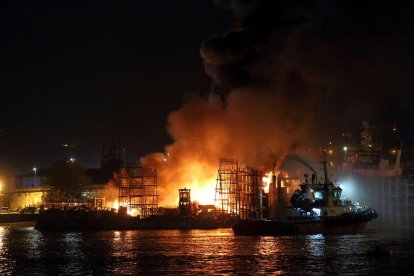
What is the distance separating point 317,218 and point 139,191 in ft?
144

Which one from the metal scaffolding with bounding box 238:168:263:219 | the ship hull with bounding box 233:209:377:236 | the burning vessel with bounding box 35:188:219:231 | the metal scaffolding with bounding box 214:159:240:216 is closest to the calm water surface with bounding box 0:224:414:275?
the ship hull with bounding box 233:209:377:236

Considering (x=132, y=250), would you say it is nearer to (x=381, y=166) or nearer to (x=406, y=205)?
(x=406, y=205)

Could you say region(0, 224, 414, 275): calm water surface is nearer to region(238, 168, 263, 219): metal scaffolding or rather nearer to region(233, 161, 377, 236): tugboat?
region(233, 161, 377, 236): tugboat

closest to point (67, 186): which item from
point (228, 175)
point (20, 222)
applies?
point (20, 222)

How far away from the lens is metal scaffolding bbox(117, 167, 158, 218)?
104 meters

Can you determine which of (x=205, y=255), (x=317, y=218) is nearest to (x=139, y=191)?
(x=317, y=218)

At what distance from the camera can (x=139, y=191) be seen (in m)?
114

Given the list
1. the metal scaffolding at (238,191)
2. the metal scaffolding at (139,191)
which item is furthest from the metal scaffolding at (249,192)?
the metal scaffolding at (139,191)

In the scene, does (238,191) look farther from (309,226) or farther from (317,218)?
(309,226)

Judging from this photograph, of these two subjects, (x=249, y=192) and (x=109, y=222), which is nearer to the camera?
(x=109, y=222)

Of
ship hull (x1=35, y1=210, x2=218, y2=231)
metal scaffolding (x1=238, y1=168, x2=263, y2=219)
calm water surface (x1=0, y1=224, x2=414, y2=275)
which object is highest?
metal scaffolding (x1=238, y1=168, x2=263, y2=219)

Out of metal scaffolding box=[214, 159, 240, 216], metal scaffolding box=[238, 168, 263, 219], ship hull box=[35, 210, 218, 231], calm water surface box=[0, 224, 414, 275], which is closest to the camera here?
calm water surface box=[0, 224, 414, 275]

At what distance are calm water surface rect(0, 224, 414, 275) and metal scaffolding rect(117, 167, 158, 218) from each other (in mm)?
19747

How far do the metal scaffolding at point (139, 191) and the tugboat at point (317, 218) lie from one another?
26.8 m
